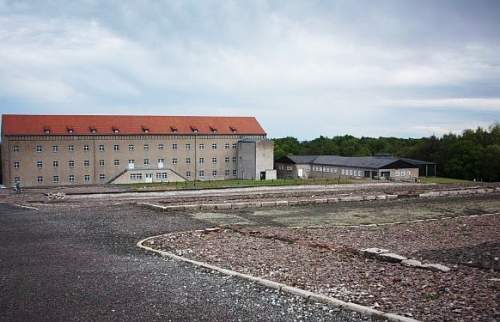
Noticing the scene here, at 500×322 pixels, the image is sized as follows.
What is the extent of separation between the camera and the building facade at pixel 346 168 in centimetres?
5594

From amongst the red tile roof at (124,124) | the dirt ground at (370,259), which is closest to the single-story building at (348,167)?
the red tile roof at (124,124)

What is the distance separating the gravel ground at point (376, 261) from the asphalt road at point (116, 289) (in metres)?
1.03

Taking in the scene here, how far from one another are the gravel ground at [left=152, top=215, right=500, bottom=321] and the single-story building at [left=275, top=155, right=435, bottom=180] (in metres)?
37.6

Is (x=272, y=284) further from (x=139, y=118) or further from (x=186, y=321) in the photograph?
(x=139, y=118)

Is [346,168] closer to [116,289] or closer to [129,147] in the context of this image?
[129,147]

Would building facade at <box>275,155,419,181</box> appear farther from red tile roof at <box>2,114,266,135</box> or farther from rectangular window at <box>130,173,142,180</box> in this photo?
rectangular window at <box>130,173,142,180</box>

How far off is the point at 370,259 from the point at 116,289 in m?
6.37

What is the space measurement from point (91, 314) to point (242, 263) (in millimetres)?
4498

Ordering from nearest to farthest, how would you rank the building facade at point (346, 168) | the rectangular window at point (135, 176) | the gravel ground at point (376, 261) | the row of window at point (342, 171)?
the gravel ground at point (376, 261), the rectangular window at point (135, 176), the building facade at point (346, 168), the row of window at point (342, 171)

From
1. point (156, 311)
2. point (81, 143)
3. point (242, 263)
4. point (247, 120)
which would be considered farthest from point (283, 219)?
point (247, 120)

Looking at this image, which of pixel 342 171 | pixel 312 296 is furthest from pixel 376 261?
pixel 342 171

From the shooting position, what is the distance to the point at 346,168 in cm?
6084

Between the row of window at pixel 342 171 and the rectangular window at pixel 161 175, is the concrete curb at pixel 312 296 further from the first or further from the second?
the row of window at pixel 342 171

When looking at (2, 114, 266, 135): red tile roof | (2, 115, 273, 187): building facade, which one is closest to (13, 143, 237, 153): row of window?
(2, 115, 273, 187): building facade
